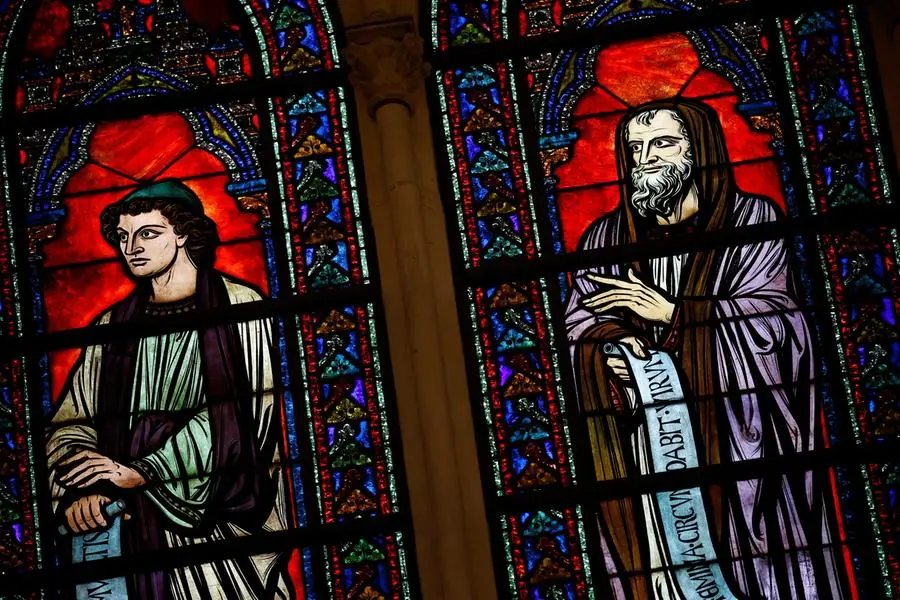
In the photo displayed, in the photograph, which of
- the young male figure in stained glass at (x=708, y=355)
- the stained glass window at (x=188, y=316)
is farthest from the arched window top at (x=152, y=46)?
the young male figure in stained glass at (x=708, y=355)

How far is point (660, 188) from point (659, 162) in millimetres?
143

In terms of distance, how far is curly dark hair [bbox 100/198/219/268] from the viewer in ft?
31.4

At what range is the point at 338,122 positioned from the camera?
978 cm

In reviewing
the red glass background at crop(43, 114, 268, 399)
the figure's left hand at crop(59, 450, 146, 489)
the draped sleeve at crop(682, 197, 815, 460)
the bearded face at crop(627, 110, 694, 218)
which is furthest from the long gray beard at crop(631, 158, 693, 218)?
the figure's left hand at crop(59, 450, 146, 489)

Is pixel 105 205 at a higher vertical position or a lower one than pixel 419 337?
higher

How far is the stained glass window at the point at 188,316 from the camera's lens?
29.5ft

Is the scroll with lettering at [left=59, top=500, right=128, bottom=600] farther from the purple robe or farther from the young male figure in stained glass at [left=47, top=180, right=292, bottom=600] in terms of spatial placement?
the purple robe

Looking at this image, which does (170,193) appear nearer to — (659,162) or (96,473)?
(96,473)

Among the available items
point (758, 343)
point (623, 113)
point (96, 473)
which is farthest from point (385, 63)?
point (96, 473)

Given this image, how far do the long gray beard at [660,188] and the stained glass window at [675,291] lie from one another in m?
0.01

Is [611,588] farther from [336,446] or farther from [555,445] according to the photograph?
[336,446]

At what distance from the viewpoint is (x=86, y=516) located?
9.08 metres

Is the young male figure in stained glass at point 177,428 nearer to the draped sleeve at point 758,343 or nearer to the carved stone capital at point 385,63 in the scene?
the carved stone capital at point 385,63

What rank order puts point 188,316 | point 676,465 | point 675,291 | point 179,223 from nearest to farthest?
point 676,465 < point 675,291 < point 188,316 < point 179,223
